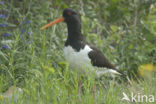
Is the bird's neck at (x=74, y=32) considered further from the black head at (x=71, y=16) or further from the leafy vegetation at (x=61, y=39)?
the leafy vegetation at (x=61, y=39)

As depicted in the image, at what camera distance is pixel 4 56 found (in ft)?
14.7

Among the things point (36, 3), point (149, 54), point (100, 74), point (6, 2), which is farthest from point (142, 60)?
point (6, 2)

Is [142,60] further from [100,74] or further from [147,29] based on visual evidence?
[100,74]

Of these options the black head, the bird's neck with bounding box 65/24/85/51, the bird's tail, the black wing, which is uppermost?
the black head

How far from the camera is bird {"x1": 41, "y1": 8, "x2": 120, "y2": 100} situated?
14.1ft

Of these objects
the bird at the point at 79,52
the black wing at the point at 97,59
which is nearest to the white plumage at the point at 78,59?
the bird at the point at 79,52

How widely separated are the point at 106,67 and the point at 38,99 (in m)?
1.75

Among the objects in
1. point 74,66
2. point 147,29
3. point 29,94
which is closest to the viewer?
point 29,94

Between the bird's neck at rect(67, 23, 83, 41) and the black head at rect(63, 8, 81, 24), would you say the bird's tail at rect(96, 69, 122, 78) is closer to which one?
the bird's neck at rect(67, 23, 83, 41)

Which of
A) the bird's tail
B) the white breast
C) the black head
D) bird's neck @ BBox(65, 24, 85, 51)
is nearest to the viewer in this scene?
the white breast

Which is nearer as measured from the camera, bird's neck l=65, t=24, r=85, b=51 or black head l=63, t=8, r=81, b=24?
bird's neck l=65, t=24, r=85, b=51

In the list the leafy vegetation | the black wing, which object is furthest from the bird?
the leafy vegetation

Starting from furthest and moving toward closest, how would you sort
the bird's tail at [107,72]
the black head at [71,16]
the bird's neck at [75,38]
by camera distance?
the bird's tail at [107,72], the black head at [71,16], the bird's neck at [75,38]

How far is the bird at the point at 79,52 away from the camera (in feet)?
14.1
